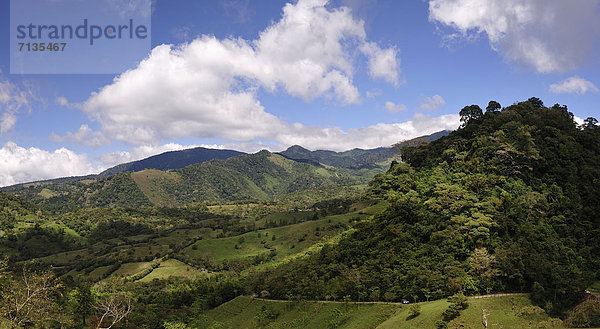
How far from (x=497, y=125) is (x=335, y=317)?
71790 millimetres

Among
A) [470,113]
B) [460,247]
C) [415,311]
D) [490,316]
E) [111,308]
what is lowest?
[415,311]

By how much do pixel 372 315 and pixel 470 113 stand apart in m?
85.8

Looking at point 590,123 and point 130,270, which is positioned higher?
point 590,123

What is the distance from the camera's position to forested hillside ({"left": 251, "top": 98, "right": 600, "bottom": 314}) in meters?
57.1

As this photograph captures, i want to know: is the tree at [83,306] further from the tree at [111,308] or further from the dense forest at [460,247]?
the tree at [111,308]

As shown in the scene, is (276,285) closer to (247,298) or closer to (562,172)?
(247,298)

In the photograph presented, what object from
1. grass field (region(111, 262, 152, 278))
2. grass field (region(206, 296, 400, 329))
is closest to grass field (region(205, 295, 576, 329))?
grass field (region(206, 296, 400, 329))

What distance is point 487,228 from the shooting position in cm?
6344

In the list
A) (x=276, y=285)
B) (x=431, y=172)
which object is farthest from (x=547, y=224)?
(x=276, y=285)

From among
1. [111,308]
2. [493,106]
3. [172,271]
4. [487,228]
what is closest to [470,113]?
[493,106]

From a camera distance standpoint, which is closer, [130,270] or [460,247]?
[460,247]

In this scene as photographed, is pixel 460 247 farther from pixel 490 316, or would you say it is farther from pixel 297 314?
pixel 297 314

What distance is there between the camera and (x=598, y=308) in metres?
41.6

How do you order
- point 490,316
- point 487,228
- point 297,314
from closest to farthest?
point 490,316
point 487,228
point 297,314
